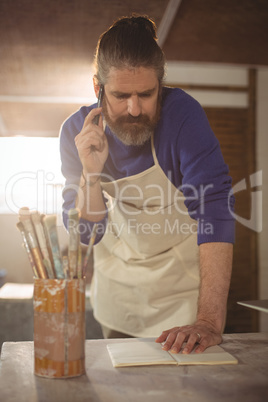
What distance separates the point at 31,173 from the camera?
3902 millimetres

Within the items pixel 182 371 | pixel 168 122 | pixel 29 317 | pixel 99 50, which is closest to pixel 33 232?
pixel 182 371

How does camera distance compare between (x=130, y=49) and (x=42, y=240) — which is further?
(x=130, y=49)

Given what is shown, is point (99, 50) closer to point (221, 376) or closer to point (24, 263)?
point (221, 376)

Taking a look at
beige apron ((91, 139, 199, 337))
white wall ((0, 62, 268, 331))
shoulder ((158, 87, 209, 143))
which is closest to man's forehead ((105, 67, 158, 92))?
shoulder ((158, 87, 209, 143))

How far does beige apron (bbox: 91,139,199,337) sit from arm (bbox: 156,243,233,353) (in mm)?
319

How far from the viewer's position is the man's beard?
138cm

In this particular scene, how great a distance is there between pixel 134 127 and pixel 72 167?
354 millimetres

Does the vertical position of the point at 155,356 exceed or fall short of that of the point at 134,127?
it falls short

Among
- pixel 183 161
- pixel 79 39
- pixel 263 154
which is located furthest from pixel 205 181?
pixel 263 154

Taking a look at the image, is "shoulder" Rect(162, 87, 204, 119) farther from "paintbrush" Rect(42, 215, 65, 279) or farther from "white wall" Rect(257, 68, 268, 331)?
"white wall" Rect(257, 68, 268, 331)

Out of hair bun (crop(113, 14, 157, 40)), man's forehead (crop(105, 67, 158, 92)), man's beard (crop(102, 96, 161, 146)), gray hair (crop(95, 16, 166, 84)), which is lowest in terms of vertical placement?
man's beard (crop(102, 96, 161, 146))

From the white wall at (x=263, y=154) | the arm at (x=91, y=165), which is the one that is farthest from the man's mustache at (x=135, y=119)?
the white wall at (x=263, y=154)

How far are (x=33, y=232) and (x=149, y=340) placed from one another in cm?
41

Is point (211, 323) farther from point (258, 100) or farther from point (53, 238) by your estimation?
point (258, 100)
